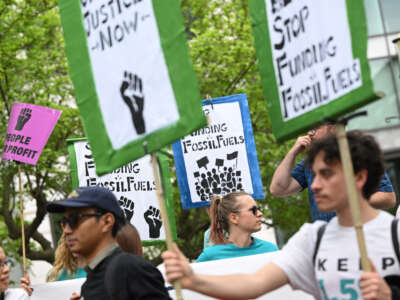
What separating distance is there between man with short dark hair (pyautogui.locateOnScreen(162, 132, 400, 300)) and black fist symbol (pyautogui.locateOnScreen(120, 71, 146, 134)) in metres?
0.76

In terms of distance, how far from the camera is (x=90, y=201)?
4066mm

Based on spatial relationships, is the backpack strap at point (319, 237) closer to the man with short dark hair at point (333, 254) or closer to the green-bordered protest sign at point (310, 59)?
the man with short dark hair at point (333, 254)

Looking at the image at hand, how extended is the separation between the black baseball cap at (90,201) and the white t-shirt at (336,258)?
1.09 metres

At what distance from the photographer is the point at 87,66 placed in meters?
3.91

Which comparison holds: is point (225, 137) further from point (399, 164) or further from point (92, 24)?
point (399, 164)

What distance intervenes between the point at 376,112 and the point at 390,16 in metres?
3.16

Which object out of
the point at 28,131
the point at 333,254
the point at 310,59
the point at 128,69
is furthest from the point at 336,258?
the point at 28,131

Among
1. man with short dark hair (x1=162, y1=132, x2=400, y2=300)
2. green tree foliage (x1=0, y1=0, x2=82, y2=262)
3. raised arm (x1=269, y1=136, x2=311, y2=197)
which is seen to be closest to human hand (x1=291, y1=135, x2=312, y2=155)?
raised arm (x1=269, y1=136, x2=311, y2=197)

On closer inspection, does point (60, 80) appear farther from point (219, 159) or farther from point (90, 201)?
point (90, 201)

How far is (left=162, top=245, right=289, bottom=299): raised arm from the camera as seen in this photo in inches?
Result: 122

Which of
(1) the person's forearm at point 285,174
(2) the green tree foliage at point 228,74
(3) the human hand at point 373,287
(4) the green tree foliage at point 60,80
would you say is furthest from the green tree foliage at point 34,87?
(3) the human hand at point 373,287

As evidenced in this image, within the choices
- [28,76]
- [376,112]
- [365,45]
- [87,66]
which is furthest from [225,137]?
[376,112]

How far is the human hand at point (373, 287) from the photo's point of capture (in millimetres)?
2963

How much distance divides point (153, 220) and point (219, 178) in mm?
787
